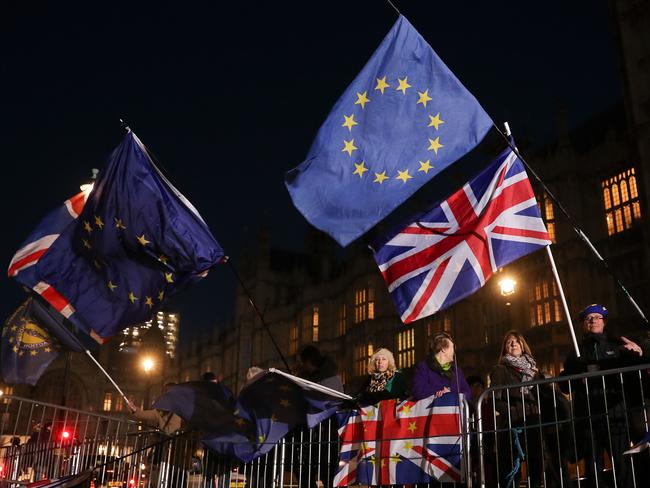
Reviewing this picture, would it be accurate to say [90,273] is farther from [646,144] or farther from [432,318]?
[432,318]

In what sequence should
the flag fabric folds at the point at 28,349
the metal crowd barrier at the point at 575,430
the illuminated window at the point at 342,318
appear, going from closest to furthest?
the metal crowd barrier at the point at 575,430
the flag fabric folds at the point at 28,349
the illuminated window at the point at 342,318

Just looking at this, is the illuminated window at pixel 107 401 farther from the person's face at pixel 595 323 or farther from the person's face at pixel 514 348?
the person's face at pixel 595 323

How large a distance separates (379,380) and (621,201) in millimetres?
22032

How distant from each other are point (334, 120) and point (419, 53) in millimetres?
1226

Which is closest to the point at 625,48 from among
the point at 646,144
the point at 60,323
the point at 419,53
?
the point at 646,144

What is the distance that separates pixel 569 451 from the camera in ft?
23.2

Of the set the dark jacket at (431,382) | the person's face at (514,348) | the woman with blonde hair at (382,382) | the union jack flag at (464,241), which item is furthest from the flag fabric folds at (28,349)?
the person's face at (514,348)

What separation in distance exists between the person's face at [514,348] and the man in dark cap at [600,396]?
1.72 ft

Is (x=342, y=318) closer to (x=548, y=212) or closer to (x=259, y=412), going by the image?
(x=548, y=212)

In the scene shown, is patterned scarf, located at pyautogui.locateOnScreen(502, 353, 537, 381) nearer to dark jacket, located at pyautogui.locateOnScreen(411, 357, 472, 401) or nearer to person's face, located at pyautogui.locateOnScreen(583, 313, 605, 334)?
dark jacket, located at pyautogui.locateOnScreen(411, 357, 472, 401)

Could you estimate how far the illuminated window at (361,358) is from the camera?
133 feet

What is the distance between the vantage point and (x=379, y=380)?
26.3 feet

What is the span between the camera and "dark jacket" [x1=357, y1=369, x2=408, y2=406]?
25.3 ft

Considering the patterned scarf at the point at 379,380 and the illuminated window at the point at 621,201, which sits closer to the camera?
the patterned scarf at the point at 379,380
